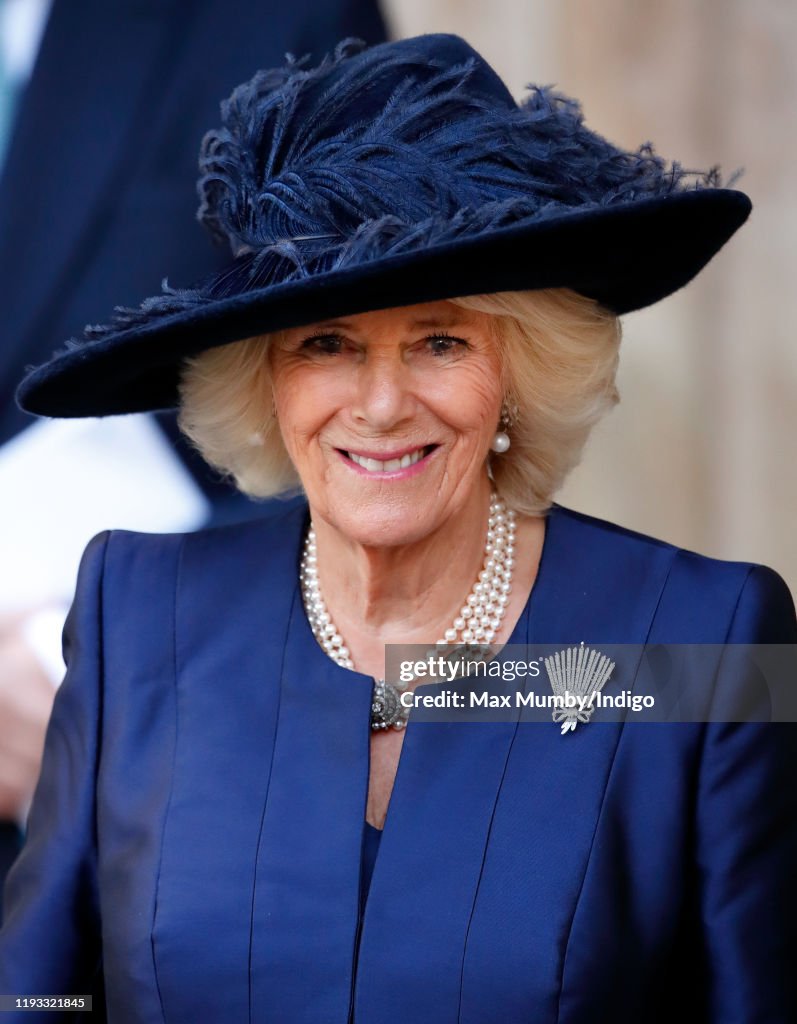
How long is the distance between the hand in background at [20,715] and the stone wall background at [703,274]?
4.57ft

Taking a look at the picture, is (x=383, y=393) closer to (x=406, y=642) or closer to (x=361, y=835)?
(x=406, y=642)

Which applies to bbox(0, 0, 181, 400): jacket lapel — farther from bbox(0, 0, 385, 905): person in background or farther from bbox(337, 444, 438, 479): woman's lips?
bbox(337, 444, 438, 479): woman's lips

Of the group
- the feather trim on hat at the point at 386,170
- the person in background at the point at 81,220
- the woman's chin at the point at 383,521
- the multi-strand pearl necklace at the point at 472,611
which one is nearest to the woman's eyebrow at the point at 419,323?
the feather trim on hat at the point at 386,170

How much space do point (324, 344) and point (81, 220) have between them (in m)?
1.24

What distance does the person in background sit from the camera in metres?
2.80

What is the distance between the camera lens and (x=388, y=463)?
182 centimetres

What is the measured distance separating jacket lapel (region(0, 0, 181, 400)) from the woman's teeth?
1.31m

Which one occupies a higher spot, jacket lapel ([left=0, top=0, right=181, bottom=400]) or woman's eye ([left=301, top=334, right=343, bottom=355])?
jacket lapel ([left=0, top=0, right=181, bottom=400])

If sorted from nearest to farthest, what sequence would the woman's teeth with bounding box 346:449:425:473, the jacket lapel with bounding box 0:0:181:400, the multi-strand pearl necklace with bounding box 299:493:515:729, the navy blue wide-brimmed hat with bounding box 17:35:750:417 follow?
the navy blue wide-brimmed hat with bounding box 17:35:750:417 → the woman's teeth with bounding box 346:449:425:473 → the multi-strand pearl necklace with bounding box 299:493:515:729 → the jacket lapel with bounding box 0:0:181:400

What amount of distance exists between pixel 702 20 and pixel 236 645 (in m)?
2.05

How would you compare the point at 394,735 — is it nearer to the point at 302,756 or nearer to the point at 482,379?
the point at 302,756

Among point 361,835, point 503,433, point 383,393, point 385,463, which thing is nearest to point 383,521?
point 385,463

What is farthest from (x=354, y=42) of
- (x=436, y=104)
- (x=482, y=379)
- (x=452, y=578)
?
(x=452, y=578)

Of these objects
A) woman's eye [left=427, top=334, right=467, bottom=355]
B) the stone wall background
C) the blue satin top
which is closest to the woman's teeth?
woman's eye [left=427, top=334, right=467, bottom=355]
